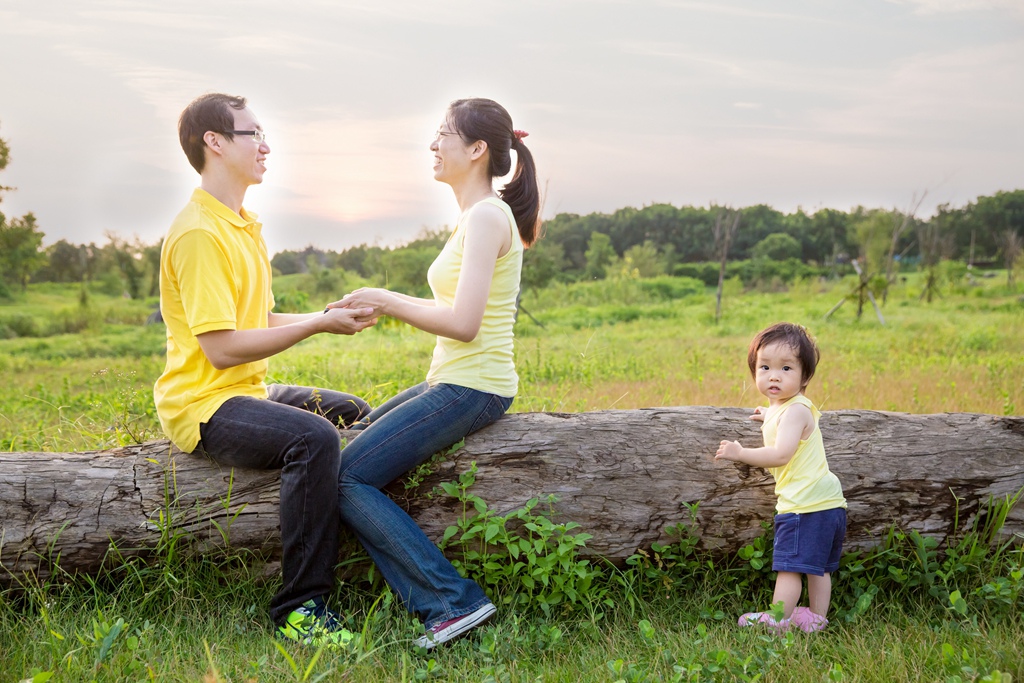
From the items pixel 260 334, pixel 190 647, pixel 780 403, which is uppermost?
pixel 260 334

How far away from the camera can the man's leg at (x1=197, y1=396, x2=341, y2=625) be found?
3.02 metres

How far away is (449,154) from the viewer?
3.24m

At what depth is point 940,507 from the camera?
354 cm

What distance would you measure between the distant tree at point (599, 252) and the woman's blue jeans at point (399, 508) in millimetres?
23475

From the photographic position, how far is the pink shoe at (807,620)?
10.3 ft

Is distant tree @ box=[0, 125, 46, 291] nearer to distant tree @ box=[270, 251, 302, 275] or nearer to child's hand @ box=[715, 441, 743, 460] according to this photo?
distant tree @ box=[270, 251, 302, 275]

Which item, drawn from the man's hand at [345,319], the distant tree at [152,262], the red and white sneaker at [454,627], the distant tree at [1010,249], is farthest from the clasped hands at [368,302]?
the distant tree at [1010,249]

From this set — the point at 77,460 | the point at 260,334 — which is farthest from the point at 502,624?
the point at 77,460

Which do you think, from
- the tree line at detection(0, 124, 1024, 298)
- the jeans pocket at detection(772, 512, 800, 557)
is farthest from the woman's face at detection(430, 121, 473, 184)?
the tree line at detection(0, 124, 1024, 298)

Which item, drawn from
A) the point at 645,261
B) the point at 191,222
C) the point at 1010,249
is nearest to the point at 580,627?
the point at 191,222

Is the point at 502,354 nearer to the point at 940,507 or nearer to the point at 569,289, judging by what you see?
the point at 940,507

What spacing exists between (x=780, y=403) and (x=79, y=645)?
3.00 meters

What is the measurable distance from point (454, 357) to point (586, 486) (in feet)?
2.71

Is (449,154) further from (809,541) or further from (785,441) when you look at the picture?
(809,541)
